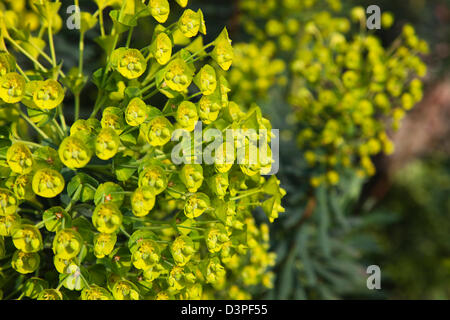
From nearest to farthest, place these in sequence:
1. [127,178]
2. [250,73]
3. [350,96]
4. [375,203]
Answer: [127,178] < [350,96] < [250,73] < [375,203]

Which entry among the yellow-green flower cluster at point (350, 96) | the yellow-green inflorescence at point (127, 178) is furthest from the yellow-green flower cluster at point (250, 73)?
the yellow-green inflorescence at point (127, 178)

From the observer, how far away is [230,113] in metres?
0.92

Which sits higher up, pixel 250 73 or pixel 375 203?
pixel 250 73

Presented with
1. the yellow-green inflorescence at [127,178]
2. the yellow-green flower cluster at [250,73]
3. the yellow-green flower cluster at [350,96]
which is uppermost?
the yellow-green flower cluster at [250,73]

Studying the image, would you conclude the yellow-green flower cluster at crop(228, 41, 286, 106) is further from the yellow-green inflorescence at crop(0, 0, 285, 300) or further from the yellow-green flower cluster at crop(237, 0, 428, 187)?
the yellow-green inflorescence at crop(0, 0, 285, 300)

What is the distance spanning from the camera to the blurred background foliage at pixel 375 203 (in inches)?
67.9

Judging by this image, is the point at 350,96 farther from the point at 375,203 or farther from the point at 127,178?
the point at 375,203

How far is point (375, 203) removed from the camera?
2.85m

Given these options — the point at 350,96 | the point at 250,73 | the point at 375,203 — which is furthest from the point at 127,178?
the point at 375,203

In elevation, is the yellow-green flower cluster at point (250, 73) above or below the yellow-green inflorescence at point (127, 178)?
above

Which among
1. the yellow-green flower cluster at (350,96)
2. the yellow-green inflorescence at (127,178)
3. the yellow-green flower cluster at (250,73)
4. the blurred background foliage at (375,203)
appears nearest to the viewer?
the yellow-green inflorescence at (127,178)

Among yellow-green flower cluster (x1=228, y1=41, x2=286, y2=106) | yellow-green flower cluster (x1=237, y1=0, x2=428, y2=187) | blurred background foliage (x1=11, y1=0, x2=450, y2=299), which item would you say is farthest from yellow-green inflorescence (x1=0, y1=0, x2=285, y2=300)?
yellow-green flower cluster (x1=228, y1=41, x2=286, y2=106)

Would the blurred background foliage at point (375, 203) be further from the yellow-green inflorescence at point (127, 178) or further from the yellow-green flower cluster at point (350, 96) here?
the yellow-green inflorescence at point (127, 178)

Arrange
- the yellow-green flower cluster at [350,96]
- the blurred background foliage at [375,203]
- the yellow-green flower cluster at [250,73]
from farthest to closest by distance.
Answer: the yellow-green flower cluster at [250,73], the blurred background foliage at [375,203], the yellow-green flower cluster at [350,96]
